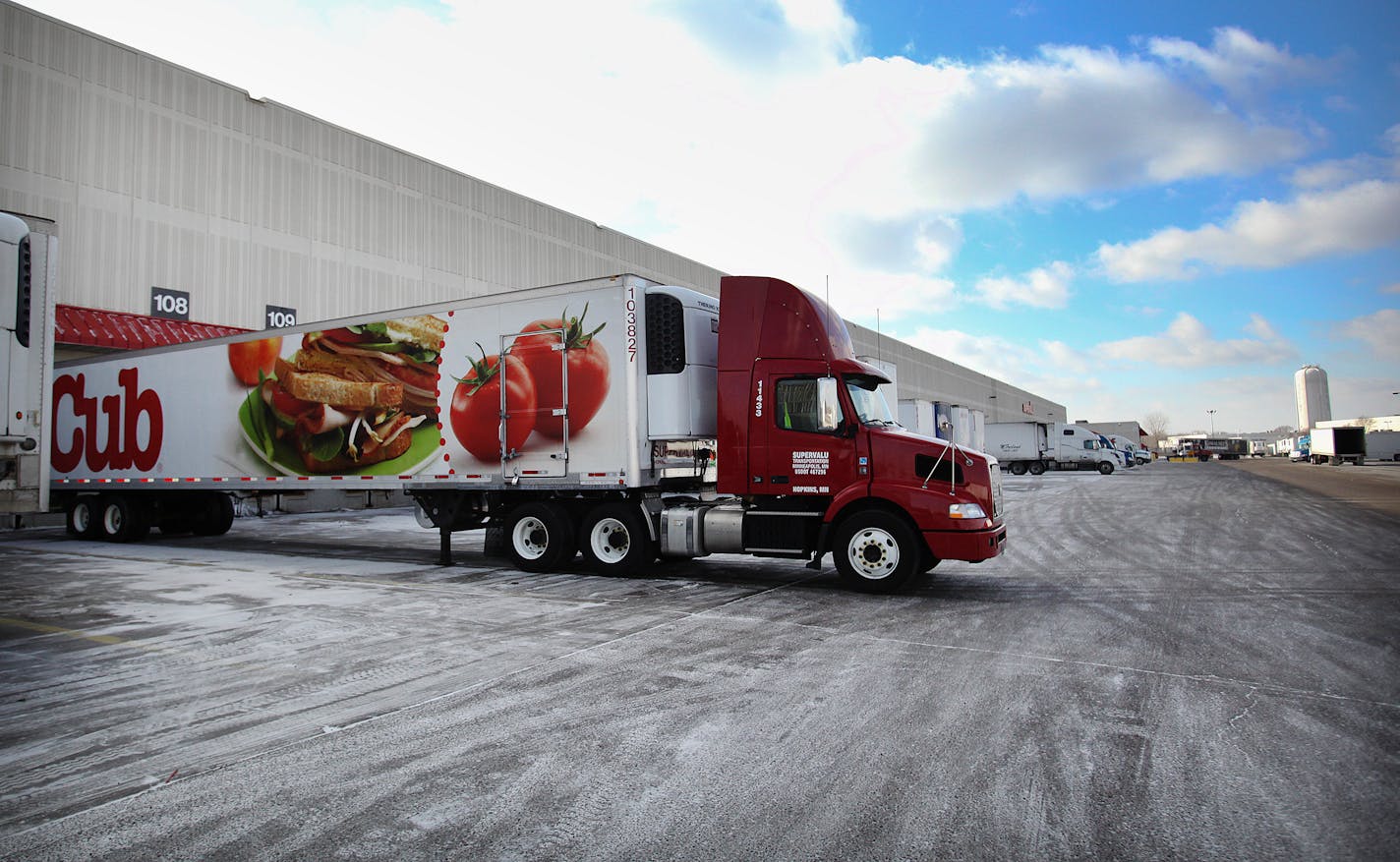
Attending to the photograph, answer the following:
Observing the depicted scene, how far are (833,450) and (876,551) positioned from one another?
4.15 feet

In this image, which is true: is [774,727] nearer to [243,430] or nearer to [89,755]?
[89,755]

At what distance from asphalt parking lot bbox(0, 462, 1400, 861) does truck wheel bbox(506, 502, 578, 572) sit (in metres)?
1.48

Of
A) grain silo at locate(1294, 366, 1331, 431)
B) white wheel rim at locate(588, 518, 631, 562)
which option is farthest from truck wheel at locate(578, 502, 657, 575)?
grain silo at locate(1294, 366, 1331, 431)

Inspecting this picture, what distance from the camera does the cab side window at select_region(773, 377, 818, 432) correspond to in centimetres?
934

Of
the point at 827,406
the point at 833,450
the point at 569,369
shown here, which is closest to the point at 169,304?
the point at 569,369

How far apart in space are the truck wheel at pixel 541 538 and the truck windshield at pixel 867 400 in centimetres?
419

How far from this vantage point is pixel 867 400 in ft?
31.1

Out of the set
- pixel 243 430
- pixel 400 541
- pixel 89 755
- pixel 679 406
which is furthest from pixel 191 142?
pixel 89 755

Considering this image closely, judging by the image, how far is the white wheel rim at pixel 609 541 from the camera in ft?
34.1

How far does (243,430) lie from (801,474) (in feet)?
33.0

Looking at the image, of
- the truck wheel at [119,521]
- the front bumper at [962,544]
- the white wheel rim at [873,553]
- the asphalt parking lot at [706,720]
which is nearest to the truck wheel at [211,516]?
the truck wheel at [119,521]

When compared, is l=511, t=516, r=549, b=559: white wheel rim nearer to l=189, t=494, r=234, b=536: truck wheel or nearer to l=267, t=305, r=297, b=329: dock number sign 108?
l=189, t=494, r=234, b=536: truck wheel

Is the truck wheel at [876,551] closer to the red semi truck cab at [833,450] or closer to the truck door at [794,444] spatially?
the red semi truck cab at [833,450]

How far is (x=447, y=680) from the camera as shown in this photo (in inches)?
210
